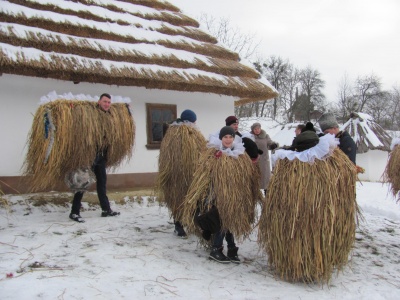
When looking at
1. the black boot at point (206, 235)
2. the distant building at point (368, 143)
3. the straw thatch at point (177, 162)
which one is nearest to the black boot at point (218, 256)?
the black boot at point (206, 235)

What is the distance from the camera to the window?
22.0 ft

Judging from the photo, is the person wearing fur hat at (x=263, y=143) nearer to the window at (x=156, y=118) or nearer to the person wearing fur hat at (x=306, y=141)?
the window at (x=156, y=118)

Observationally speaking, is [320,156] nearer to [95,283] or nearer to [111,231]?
[95,283]

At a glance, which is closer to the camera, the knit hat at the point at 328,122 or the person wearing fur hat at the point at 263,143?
the knit hat at the point at 328,122

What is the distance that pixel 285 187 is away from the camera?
311cm

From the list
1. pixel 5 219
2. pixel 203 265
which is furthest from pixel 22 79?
pixel 203 265

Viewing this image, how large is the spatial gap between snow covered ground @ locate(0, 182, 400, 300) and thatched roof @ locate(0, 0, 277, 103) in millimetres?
2232

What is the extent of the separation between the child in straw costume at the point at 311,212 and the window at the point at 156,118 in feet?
12.7

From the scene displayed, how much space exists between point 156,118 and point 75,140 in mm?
2707

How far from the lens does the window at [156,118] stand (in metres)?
6.70

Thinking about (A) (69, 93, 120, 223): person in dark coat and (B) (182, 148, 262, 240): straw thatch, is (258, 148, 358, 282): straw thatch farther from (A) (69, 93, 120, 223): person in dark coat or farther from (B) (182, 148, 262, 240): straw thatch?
(A) (69, 93, 120, 223): person in dark coat

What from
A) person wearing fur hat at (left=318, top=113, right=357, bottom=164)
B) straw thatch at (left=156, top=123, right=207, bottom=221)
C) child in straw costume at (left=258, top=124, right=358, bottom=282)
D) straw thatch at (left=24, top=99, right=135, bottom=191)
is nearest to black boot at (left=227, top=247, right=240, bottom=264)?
child in straw costume at (left=258, top=124, right=358, bottom=282)

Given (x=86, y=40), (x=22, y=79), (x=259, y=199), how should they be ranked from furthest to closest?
(x=86, y=40) < (x=22, y=79) < (x=259, y=199)

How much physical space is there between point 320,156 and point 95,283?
2189 mm
